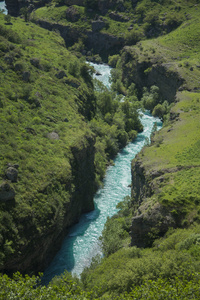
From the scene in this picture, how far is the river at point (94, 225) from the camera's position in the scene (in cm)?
6494

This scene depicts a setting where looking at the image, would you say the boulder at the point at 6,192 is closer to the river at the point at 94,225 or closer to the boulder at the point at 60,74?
the river at the point at 94,225

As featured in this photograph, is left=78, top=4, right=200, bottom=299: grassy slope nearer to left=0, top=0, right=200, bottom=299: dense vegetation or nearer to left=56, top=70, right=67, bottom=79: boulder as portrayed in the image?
left=0, top=0, right=200, bottom=299: dense vegetation

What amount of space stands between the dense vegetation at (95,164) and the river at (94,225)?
397 centimetres

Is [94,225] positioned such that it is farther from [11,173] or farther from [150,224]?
[11,173]

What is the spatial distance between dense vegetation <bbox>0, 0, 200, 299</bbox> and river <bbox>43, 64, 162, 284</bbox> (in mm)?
3972

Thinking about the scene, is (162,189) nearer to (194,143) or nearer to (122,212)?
(122,212)

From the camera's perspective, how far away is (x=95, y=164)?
3802 inches

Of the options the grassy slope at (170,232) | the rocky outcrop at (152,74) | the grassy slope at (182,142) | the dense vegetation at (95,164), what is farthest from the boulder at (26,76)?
the rocky outcrop at (152,74)

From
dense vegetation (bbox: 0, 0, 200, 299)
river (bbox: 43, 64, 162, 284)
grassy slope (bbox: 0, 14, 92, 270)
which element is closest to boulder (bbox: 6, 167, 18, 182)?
dense vegetation (bbox: 0, 0, 200, 299)

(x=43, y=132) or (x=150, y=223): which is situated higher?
(x=43, y=132)

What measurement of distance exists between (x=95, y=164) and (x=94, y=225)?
2325 centimetres

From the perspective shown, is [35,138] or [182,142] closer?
[35,138]

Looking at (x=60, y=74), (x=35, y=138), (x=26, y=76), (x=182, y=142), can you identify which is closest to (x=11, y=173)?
(x=35, y=138)

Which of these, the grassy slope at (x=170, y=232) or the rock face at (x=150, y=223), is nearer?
the grassy slope at (x=170, y=232)
